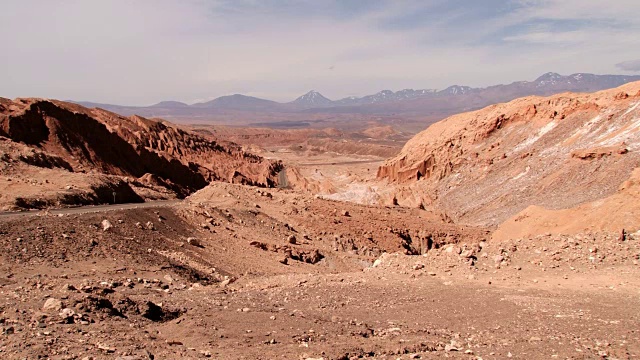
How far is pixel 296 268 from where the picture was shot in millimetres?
17203

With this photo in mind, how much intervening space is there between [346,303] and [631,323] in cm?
476

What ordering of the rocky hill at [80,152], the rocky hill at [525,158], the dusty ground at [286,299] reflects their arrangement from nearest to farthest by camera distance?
1. the dusty ground at [286,299]
2. the rocky hill at [80,152]
3. the rocky hill at [525,158]

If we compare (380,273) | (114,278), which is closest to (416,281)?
(380,273)

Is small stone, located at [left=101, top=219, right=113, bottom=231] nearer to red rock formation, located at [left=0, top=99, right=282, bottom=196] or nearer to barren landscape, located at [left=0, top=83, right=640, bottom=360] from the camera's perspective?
barren landscape, located at [left=0, top=83, right=640, bottom=360]

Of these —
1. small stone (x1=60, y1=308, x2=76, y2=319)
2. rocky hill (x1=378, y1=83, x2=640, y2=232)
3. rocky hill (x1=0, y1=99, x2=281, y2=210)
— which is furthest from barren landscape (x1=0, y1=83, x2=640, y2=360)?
rocky hill (x1=378, y1=83, x2=640, y2=232)

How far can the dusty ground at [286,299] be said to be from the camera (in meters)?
6.93

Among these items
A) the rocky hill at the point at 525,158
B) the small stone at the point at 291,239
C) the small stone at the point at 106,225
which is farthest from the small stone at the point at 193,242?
the rocky hill at the point at 525,158

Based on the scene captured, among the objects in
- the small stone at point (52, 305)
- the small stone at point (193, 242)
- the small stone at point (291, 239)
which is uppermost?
the small stone at point (52, 305)

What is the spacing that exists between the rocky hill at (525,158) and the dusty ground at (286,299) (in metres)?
18.9

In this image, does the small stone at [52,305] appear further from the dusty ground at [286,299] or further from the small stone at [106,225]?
the small stone at [106,225]

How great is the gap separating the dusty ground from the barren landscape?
43 mm

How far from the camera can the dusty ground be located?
693 centimetres

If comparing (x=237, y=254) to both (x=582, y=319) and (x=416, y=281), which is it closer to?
(x=416, y=281)

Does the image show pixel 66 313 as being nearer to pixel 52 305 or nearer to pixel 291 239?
pixel 52 305
